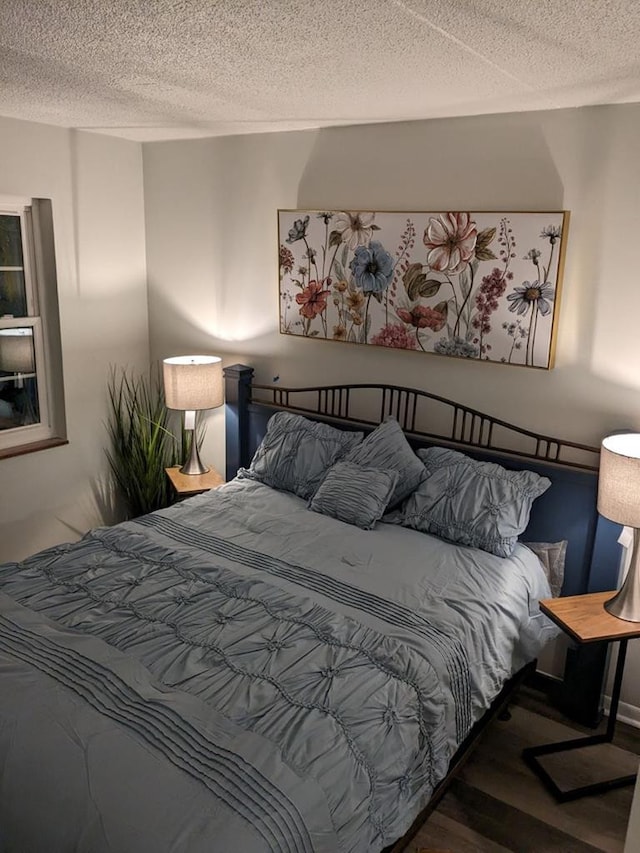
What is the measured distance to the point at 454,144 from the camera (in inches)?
122

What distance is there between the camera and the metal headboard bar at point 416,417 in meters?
3.01

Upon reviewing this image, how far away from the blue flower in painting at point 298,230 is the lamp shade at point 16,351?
1.57m

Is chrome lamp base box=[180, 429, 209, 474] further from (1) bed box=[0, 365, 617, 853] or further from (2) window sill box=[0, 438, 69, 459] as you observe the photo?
(2) window sill box=[0, 438, 69, 459]

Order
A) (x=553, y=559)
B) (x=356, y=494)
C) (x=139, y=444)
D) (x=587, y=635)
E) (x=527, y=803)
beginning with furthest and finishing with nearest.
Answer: (x=139, y=444) < (x=356, y=494) < (x=553, y=559) < (x=527, y=803) < (x=587, y=635)

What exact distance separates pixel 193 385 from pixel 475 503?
5.63 feet

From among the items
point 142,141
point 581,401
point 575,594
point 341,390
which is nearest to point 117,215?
point 142,141

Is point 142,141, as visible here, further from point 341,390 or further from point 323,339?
point 341,390

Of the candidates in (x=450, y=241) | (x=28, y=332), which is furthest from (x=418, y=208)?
(x=28, y=332)

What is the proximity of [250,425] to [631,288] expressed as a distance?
2137 mm

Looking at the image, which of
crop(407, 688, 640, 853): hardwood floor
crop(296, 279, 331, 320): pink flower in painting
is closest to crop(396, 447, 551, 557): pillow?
crop(407, 688, 640, 853): hardwood floor

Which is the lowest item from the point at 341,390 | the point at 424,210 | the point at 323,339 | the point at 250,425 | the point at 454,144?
the point at 250,425

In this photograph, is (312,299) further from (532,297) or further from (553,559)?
(553,559)

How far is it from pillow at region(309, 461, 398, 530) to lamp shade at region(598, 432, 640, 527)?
0.92m

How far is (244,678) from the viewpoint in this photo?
203 cm
